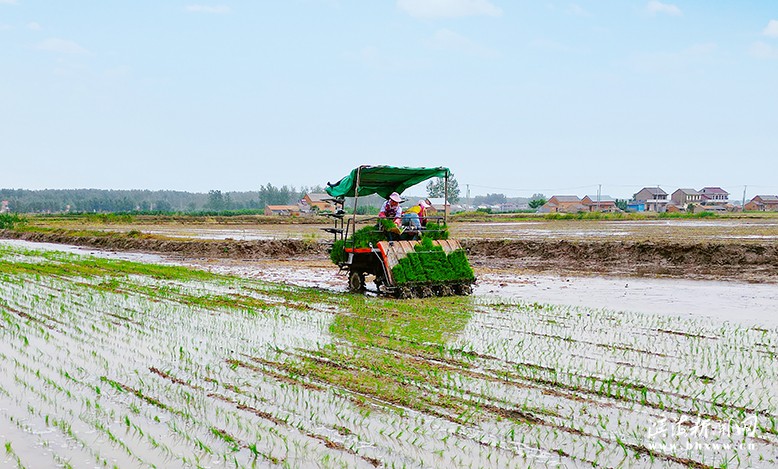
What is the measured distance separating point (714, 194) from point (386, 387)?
4969 inches

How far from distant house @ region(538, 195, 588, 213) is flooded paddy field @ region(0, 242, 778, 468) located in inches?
3592

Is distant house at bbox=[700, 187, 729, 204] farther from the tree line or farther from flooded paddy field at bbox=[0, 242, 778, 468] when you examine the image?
flooded paddy field at bbox=[0, 242, 778, 468]

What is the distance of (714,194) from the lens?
11938 cm

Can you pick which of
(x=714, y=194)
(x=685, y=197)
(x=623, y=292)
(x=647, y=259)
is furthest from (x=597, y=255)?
(x=714, y=194)

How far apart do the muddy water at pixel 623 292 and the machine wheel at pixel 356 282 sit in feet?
1.78

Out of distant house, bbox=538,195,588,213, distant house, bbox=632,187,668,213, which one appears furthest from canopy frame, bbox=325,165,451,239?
distant house, bbox=632,187,668,213

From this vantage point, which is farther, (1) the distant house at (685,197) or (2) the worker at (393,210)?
(1) the distant house at (685,197)

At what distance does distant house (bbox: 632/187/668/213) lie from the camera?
10656 centimetres

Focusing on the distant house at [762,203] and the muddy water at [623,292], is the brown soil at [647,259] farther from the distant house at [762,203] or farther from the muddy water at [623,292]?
the distant house at [762,203]

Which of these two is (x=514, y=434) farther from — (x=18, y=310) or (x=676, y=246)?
(x=676, y=246)

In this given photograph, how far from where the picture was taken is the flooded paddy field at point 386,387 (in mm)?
4465

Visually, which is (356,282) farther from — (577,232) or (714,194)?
(714,194)

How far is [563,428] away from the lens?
477cm

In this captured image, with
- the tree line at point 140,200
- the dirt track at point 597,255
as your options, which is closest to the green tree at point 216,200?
the tree line at point 140,200
